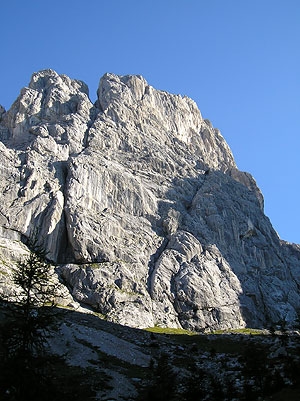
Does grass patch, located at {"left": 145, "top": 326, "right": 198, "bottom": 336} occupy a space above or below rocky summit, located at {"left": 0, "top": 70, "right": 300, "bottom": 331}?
below

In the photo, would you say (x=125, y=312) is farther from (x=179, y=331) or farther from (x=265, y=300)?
(x=265, y=300)

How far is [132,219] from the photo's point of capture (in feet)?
335

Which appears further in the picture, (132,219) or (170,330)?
(132,219)

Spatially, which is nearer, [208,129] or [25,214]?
[25,214]

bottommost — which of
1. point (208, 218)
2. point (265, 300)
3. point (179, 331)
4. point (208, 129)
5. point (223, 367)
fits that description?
point (223, 367)

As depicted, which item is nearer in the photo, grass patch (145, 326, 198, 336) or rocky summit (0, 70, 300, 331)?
grass patch (145, 326, 198, 336)

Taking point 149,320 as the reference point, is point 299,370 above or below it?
below

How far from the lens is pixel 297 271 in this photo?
119m

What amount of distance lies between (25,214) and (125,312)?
109ft

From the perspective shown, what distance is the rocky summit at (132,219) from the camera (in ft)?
279

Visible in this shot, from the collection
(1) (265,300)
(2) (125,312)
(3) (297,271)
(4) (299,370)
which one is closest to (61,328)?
(4) (299,370)

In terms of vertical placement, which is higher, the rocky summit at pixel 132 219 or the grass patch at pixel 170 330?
the rocky summit at pixel 132 219

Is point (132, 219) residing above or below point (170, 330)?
above

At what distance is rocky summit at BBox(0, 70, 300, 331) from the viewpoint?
8519 centimetres
